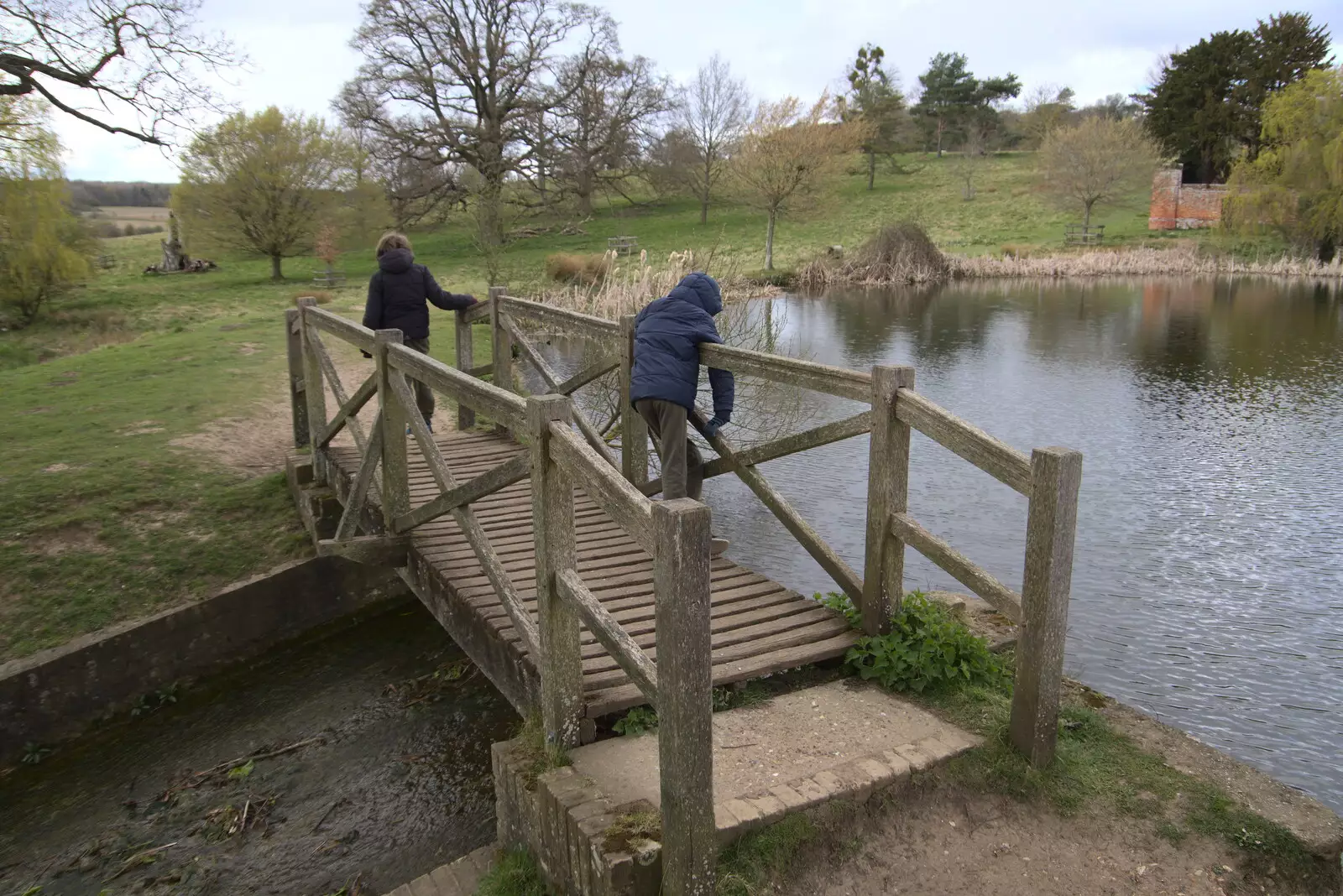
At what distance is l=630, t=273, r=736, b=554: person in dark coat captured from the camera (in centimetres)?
Answer: 579

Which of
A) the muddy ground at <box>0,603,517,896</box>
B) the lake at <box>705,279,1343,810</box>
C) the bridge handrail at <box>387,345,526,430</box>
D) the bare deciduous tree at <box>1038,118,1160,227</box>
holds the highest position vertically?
the bare deciduous tree at <box>1038,118,1160,227</box>

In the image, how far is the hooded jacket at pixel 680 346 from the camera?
5.78m

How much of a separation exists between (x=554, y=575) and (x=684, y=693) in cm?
96

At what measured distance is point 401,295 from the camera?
8062mm

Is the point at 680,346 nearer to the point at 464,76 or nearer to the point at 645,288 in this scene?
the point at 645,288

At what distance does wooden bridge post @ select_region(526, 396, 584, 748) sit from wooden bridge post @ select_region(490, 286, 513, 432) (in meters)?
4.88

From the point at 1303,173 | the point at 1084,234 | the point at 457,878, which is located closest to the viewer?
the point at 457,878

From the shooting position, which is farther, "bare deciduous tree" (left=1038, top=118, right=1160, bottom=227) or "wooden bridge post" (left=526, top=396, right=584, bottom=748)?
"bare deciduous tree" (left=1038, top=118, right=1160, bottom=227)

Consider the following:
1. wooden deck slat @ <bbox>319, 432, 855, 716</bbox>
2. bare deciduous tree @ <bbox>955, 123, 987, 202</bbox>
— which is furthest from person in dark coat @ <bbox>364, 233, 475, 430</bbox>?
bare deciduous tree @ <bbox>955, 123, 987, 202</bbox>

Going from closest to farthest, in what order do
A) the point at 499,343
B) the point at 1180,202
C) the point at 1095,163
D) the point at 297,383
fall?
the point at 499,343 < the point at 297,383 < the point at 1095,163 < the point at 1180,202

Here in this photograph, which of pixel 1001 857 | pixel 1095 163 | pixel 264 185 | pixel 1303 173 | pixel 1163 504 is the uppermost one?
pixel 1095 163

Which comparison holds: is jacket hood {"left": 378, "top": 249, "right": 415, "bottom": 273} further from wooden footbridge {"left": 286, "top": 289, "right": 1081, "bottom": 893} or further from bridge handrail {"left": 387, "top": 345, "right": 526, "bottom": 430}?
bridge handrail {"left": 387, "top": 345, "right": 526, "bottom": 430}

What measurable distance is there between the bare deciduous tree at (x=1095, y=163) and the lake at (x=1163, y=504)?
2654cm

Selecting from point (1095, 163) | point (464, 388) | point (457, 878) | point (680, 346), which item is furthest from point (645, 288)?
point (1095, 163)
